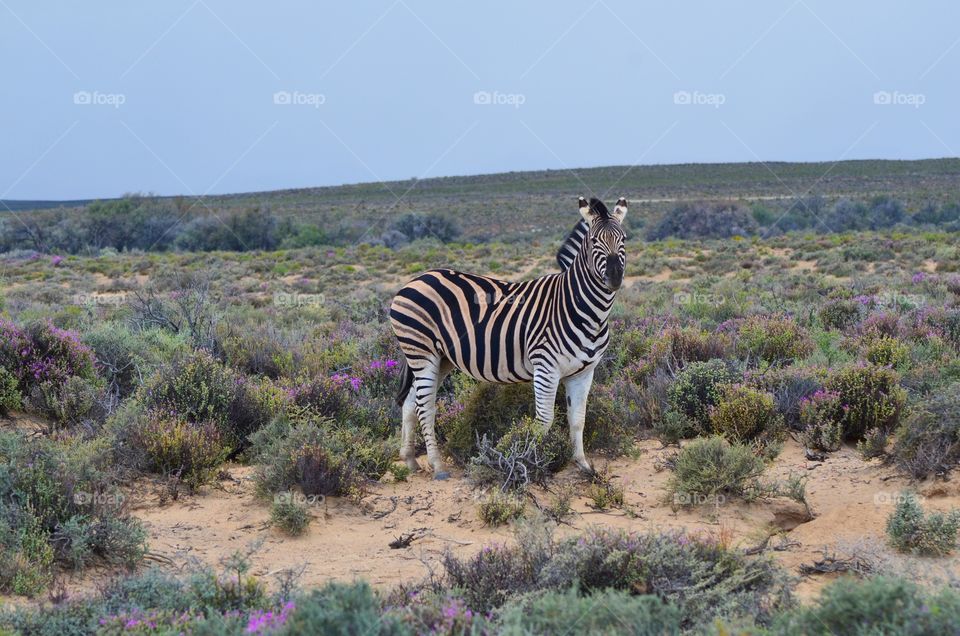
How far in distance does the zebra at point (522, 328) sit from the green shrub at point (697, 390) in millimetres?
1387

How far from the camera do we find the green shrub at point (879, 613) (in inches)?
124

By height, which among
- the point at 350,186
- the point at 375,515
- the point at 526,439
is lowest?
the point at 375,515

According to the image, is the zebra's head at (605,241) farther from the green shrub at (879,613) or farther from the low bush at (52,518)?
the low bush at (52,518)

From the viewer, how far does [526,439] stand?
670 centimetres

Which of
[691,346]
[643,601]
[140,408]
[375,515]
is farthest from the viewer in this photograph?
[691,346]

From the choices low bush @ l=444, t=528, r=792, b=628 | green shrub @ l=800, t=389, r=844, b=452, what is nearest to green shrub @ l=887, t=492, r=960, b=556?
low bush @ l=444, t=528, r=792, b=628

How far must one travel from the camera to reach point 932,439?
20.3 feet

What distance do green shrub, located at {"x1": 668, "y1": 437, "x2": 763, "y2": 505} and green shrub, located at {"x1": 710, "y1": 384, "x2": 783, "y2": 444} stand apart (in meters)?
1.04

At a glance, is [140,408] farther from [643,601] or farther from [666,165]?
[666,165]

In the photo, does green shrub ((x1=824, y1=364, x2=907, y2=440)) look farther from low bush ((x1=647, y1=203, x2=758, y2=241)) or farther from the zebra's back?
low bush ((x1=647, y1=203, x2=758, y2=241))

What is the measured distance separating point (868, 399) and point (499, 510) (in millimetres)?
3723

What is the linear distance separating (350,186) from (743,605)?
344 feet

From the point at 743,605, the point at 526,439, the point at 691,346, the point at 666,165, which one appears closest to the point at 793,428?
the point at 691,346

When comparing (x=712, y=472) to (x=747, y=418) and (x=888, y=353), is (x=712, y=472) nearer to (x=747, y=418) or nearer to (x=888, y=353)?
(x=747, y=418)
